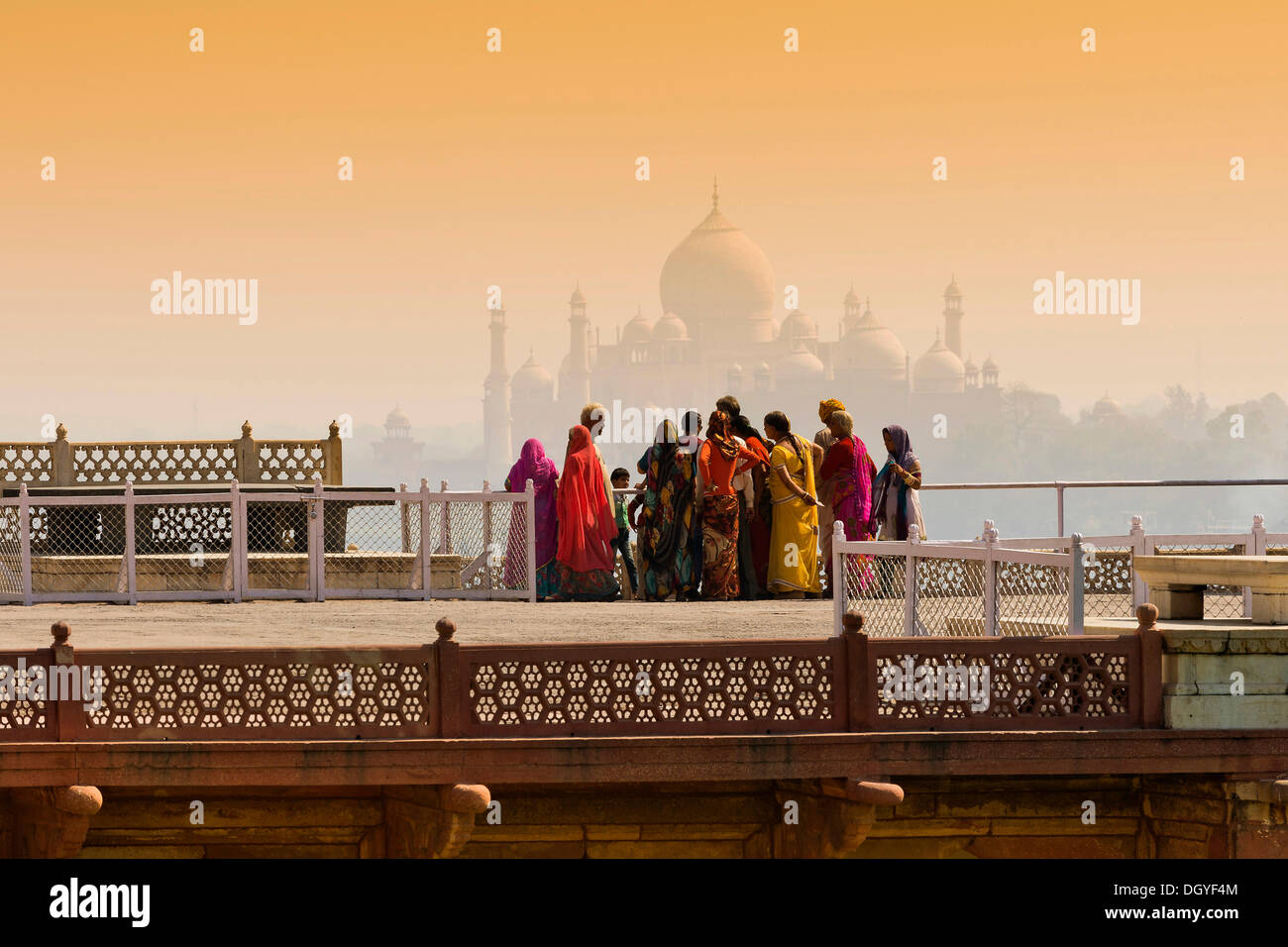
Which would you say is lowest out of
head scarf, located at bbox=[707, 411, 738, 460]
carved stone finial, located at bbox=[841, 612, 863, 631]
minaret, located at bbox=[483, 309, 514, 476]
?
carved stone finial, located at bbox=[841, 612, 863, 631]

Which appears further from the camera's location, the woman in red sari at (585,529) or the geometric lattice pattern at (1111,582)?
the woman in red sari at (585,529)

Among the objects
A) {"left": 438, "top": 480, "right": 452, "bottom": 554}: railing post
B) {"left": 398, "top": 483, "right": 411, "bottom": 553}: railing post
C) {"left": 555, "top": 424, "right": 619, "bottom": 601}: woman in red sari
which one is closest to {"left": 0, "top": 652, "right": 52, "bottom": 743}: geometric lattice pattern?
{"left": 555, "top": 424, "right": 619, "bottom": 601}: woman in red sari

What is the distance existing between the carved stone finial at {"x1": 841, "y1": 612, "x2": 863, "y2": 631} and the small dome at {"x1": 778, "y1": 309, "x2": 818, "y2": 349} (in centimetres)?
15223

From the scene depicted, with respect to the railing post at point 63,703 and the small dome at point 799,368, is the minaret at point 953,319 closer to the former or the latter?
the small dome at point 799,368

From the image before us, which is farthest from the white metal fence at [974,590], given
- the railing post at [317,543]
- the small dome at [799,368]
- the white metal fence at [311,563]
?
the small dome at [799,368]

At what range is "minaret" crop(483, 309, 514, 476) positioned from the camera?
182m

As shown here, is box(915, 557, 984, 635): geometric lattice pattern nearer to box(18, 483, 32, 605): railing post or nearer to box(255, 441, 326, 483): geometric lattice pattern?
box(18, 483, 32, 605): railing post

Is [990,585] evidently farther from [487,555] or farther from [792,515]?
[487,555]

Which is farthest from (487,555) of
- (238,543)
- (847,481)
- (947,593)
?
(947,593)

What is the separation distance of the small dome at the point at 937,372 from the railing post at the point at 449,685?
16476cm

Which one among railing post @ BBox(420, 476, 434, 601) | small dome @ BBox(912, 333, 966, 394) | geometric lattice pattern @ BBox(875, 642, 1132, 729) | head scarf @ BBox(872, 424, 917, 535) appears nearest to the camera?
geometric lattice pattern @ BBox(875, 642, 1132, 729)

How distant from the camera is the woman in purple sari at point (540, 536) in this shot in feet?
49.5

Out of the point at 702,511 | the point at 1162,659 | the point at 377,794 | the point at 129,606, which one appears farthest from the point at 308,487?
the point at 1162,659

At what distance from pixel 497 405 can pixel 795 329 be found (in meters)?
34.7
